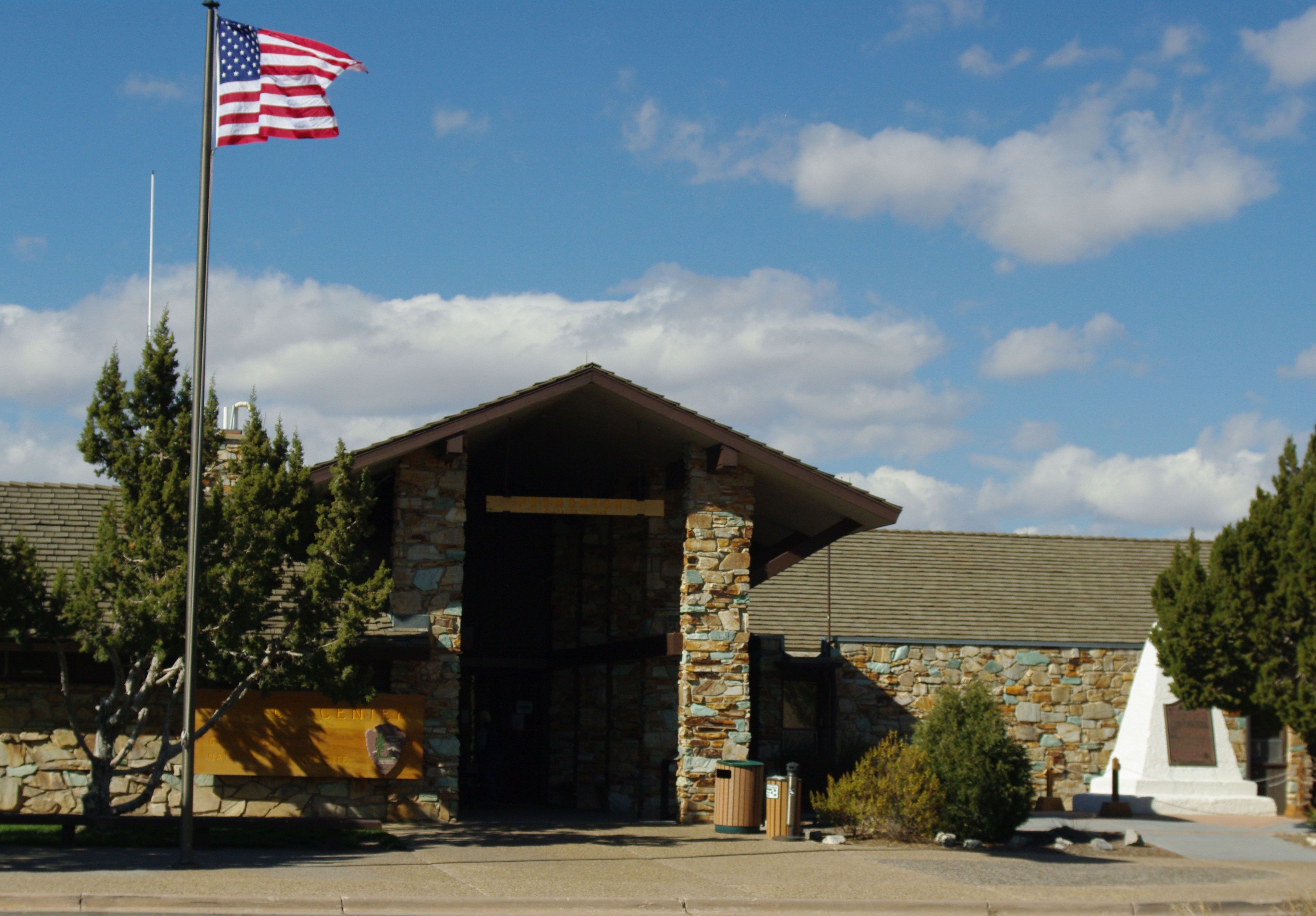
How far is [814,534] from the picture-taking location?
20.0 m

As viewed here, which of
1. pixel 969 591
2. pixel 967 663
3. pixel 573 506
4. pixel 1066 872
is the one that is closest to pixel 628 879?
pixel 1066 872

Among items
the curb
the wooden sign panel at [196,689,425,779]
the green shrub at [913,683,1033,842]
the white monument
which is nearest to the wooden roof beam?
the green shrub at [913,683,1033,842]

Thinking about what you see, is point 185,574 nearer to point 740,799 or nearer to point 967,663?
point 740,799

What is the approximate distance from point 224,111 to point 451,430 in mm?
5251

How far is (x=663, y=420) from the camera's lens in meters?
17.5

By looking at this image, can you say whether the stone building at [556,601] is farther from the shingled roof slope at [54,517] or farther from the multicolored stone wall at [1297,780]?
the multicolored stone wall at [1297,780]

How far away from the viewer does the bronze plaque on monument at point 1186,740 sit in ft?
72.5

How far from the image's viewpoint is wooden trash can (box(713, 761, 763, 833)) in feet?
54.0

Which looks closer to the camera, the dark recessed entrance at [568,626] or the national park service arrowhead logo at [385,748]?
the national park service arrowhead logo at [385,748]

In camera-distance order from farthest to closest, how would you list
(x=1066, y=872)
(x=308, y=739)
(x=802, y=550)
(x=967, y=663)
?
(x=967, y=663) → (x=802, y=550) → (x=308, y=739) → (x=1066, y=872)

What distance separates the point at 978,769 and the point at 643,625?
632 centimetres

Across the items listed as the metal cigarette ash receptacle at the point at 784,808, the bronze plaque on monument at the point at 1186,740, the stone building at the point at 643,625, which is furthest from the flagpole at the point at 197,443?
the bronze plaque on monument at the point at 1186,740

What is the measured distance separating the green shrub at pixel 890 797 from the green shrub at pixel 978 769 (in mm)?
199

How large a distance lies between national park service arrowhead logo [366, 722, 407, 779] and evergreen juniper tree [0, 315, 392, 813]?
4.46 ft
